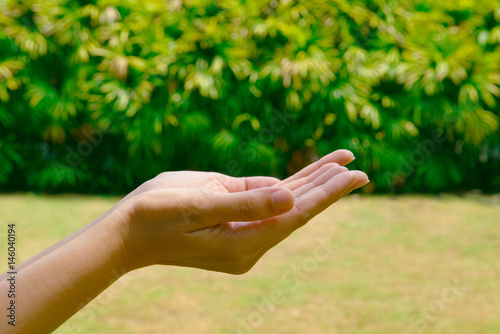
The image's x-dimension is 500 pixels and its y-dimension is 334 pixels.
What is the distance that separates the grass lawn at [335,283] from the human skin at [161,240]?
159 cm

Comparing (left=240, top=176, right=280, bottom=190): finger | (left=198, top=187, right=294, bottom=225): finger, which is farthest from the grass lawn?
(left=198, top=187, right=294, bottom=225): finger

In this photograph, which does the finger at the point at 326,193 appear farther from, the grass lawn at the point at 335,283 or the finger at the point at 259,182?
the grass lawn at the point at 335,283

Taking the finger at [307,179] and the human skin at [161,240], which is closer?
the human skin at [161,240]

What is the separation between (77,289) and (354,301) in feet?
7.58

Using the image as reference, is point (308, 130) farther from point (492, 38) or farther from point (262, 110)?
point (492, 38)

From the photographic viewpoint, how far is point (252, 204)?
158 centimetres

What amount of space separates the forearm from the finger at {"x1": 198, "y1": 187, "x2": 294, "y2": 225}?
12.5 inches

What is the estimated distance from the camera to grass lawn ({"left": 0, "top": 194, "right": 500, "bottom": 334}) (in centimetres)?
326

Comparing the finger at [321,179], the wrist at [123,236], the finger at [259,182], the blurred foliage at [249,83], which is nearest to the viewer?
the wrist at [123,236]

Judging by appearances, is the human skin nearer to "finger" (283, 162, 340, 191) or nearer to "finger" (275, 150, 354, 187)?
"finger" (283, 162, 340, 191)

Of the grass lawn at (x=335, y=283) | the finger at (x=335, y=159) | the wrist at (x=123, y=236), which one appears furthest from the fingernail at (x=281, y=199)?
the grass lawn at (x=335, y=283)

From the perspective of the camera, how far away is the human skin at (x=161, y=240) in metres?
1.57

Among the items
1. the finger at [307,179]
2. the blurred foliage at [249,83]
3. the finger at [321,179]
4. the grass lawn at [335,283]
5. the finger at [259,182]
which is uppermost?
the finger at [321,179]

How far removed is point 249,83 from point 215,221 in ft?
14.0
